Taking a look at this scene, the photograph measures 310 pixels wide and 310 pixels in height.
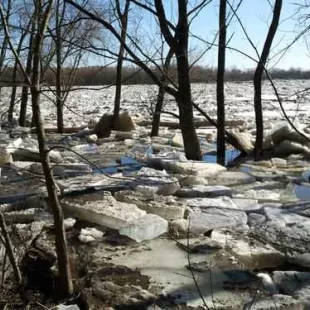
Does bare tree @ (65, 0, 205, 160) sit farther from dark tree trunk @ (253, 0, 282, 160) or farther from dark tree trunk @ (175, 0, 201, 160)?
dark tree trunk @ (253, 0, 282, 160)

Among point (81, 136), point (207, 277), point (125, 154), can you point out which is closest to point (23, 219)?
point (207, 277)

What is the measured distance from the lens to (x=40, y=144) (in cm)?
274

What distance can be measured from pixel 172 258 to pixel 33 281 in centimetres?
112

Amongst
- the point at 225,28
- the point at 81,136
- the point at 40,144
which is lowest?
the point at 81,136

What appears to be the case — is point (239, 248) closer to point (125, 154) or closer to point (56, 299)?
point (56, 299)

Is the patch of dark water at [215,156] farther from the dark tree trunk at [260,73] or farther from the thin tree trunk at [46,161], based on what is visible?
the thin tree trunk at [46,161]

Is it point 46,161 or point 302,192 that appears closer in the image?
point 46,161

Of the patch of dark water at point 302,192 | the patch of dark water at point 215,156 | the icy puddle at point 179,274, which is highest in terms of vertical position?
the icy puddle at point 179,274

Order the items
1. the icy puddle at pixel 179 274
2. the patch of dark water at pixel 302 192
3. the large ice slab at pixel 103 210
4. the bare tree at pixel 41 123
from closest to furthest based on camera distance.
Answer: the bare tree at pixel 41 123 < the icy puddle at pixel 179 274 < the large ice slab at pixel 103 210 < the patch of dark water at pixel 302 192

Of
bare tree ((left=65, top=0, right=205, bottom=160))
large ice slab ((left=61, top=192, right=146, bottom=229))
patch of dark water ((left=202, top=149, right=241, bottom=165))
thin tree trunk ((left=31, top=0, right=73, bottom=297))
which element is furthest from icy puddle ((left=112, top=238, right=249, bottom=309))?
patch of dark water ((left=202, top=149, right=241, bottom=165))

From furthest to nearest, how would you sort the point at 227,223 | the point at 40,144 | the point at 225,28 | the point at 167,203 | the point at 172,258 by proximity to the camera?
the point at 225,28 → the point at 167,203 → the point at 227,223 → the point at 172,258 → the point at 40,144

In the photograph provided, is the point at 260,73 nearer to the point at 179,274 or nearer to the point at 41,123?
the point at 179,274

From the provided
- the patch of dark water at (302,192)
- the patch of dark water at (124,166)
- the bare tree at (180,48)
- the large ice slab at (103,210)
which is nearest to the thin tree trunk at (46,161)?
the large ice slab at (103,210)

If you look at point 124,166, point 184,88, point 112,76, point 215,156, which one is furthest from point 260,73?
point 112,76
